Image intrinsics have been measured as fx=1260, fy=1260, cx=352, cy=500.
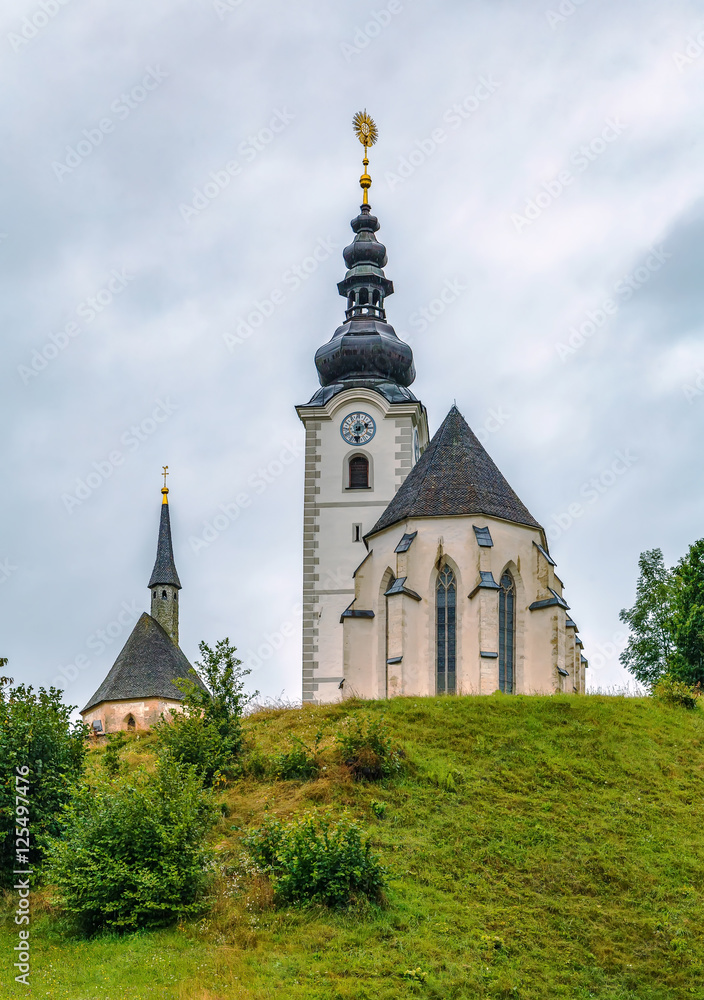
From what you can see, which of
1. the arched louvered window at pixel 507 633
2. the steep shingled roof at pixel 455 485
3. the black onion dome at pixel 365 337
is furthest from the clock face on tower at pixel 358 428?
the arched louvered window at pixel 507 633

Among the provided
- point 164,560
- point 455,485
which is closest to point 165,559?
point 164,560

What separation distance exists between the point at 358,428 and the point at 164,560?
21.7m

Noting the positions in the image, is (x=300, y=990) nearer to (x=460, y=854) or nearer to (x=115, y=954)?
(x=115, y=954)

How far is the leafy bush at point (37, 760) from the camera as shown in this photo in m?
24.4

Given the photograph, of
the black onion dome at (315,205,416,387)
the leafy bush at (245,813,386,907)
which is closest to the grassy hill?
the leafy bush at (245,813,386,907)

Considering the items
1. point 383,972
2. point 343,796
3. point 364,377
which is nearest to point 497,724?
point 343,796

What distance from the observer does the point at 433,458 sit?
42.4 meters

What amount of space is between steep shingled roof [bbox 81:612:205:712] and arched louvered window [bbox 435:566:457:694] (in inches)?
728

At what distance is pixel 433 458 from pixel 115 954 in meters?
24.2

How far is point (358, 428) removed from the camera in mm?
51719

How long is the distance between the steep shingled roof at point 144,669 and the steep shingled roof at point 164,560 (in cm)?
774

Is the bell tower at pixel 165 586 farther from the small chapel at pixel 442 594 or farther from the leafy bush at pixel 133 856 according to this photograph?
the leafy bush at pixel 133 856

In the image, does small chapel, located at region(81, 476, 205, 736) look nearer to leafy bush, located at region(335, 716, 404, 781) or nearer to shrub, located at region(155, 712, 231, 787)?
shrub, located at region(155, 712, 231, 787)

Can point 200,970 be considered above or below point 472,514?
below
